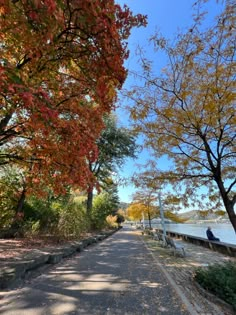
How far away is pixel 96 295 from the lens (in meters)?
4.71

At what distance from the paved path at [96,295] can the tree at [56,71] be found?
2.19 meters

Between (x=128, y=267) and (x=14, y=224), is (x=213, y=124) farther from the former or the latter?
(x=14, y=224)

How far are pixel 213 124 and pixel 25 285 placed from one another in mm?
5811

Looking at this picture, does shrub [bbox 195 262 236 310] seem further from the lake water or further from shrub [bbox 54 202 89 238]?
the lake water

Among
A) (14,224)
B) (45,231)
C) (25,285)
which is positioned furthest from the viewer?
(45,231)

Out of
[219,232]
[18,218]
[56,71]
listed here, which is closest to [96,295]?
[56,71]

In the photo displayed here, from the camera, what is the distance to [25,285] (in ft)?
17.1

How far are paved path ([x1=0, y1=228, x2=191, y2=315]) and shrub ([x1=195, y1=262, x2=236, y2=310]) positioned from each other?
681mm

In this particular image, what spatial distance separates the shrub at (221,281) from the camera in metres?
4.27

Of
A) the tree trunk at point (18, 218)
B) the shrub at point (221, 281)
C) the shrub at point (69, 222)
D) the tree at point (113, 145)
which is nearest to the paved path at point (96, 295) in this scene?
the shrub at point (221, 281)

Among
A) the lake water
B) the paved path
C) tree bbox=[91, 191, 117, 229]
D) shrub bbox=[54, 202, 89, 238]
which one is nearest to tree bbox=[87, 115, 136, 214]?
tree bbox=[91, 191, 117, 229]

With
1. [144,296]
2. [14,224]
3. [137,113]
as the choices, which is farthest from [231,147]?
[14,224]

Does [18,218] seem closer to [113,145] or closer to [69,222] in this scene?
[69,222]

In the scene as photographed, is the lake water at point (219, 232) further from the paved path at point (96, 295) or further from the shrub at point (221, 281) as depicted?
the paved path at point (96, 295)
